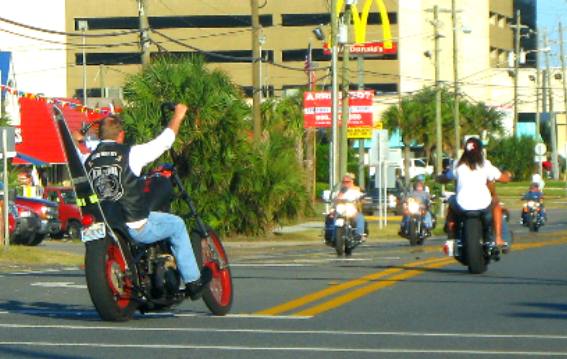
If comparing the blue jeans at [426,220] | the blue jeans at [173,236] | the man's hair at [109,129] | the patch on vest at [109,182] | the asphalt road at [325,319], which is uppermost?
the man's hair at [109,129]

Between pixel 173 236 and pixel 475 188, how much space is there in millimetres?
6712

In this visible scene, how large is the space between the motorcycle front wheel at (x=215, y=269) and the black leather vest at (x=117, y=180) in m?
0.74

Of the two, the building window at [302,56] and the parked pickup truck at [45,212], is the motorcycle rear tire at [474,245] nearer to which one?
the parked pickup truck at [45,212]

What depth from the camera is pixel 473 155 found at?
1789cm

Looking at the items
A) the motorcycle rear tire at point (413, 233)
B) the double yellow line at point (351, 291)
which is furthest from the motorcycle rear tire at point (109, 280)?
the motorcycle rear tire at point (413, 233)

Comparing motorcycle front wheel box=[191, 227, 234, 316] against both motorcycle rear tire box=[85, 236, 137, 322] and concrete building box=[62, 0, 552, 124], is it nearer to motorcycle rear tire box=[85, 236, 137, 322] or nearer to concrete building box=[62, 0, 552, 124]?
motorcycle rear tire box=[85, 236, 137, 322]

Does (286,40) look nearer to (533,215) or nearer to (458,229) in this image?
(533,215)

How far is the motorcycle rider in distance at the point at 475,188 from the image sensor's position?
17.5 m

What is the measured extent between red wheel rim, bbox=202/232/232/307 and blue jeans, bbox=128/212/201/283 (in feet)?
1.49

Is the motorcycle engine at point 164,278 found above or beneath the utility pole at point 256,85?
beneath

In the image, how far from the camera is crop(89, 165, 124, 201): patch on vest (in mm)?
11766

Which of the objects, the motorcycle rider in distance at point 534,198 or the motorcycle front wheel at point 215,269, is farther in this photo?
the motorcycle rider in distance at point 534,198

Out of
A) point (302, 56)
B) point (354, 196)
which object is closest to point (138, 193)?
point (354, 196)

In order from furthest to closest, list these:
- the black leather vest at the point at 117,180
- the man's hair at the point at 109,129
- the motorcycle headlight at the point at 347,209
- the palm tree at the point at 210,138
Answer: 1. the palm tree at the point at 210,138
2. the motorcycle headlight at the point at 347,209
3. the man's hair at the point at 109,129
4. the black leather vest at the point at 117,180
